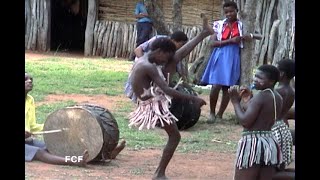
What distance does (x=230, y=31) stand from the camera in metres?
9.87

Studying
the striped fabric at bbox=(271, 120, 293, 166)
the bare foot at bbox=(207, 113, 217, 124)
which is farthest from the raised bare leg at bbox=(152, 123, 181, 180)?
the bare foot at bbox=(207, 113, 217, 124)

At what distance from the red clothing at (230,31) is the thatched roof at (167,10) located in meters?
9.85

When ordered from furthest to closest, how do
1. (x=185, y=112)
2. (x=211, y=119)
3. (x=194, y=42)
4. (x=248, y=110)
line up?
1. (x=211, y=119)
2. (x=185, y=112)
3. (x=194, y=42)
4. (x=248, y=110)

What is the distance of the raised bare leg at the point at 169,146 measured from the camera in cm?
696

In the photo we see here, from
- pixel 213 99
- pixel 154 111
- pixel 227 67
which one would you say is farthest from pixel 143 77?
pixel 213 99

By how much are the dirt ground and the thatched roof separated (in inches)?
461

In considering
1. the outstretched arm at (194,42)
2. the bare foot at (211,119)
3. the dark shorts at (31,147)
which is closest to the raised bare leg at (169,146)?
the outstretched arm at (194,42)

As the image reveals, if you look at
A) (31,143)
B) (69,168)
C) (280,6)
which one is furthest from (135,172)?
(280,6)

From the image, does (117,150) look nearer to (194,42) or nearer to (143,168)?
(143,168)

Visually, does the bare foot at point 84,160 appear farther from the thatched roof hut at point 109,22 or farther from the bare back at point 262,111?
the thatched roof hut at point 109,22

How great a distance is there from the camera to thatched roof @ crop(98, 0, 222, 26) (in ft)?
65.3

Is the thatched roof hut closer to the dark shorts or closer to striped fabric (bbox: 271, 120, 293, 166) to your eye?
the dark shorts

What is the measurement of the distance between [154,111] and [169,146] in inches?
15.4
